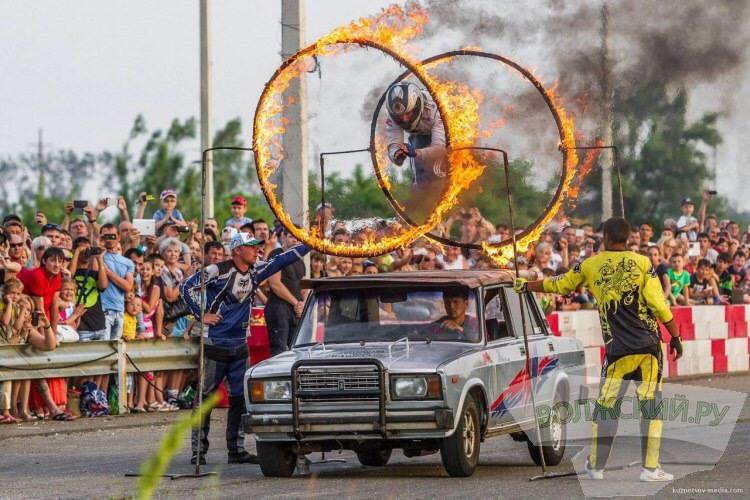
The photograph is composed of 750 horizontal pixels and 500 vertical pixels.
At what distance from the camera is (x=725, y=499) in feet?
29.4

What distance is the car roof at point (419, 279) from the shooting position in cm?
1099

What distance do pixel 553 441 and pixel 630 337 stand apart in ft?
6.46

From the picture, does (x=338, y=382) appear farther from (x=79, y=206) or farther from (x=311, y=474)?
(x=79, y=206)

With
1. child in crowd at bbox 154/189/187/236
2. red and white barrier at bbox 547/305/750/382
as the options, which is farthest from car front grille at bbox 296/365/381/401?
red and white barrier at bbox 547/305/750/382

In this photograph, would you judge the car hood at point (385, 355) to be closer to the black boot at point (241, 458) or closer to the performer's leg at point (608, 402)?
the performer's leg at point (608, 402)

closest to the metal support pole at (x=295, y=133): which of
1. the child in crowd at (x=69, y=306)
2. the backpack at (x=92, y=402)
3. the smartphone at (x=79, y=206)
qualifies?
the child in crowd at (x=69, y=306)

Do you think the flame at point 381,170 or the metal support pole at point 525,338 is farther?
the flame at point 381,170

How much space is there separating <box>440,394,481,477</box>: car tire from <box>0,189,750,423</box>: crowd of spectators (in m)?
3.21

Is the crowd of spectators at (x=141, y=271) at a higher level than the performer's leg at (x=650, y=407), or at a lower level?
higher

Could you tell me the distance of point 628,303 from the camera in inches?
385

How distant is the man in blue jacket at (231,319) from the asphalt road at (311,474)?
1.10 feet

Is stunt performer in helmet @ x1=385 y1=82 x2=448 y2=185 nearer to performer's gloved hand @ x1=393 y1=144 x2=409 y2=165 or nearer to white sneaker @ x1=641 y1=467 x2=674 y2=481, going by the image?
performer's gloved hand @ x1=393 y1=144 x2=409 y2=165

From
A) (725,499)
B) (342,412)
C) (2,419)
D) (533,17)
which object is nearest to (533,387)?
(342,412)

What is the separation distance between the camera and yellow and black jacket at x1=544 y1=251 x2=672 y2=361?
973cm
